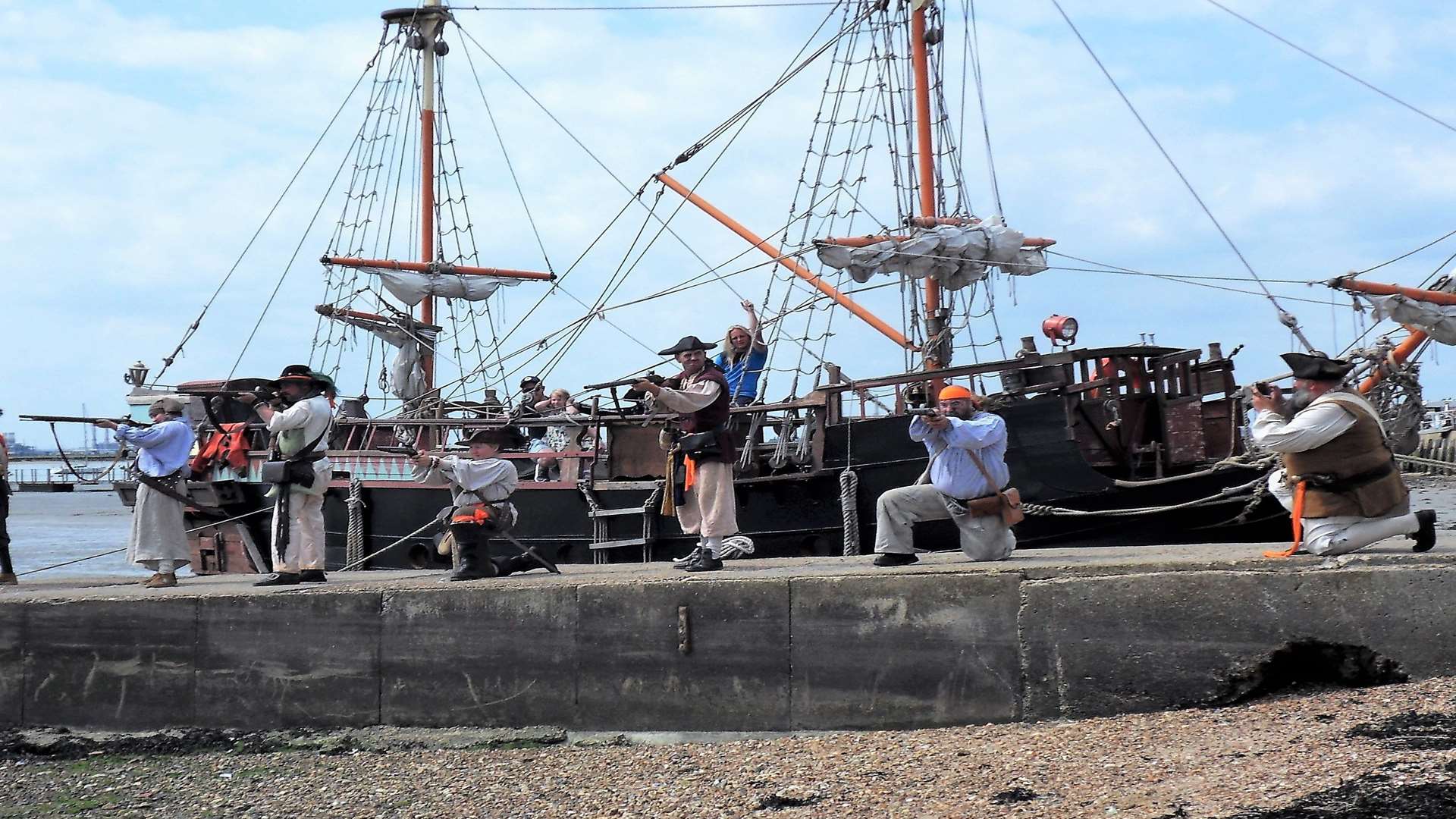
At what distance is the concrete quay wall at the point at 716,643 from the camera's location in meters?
6.33

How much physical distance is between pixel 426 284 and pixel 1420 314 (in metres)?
18.3

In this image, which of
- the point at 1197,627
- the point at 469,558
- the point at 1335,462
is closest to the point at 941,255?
the point at 469,558

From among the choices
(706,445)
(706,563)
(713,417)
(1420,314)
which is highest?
(1420,314)

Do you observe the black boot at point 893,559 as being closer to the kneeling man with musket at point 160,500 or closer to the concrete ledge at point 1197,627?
the concrete ledge at point 1197,627

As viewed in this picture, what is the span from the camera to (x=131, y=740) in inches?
313

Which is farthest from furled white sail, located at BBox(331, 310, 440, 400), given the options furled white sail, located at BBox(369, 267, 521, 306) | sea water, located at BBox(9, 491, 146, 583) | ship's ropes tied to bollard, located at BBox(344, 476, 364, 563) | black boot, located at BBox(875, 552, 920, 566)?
black boot, located at BBox(875, 552, 920, 566)

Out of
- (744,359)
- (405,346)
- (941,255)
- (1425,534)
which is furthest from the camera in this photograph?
(405,346)

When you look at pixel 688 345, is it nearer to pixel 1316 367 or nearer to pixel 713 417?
pixel 713 417

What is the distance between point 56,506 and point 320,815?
94.9m

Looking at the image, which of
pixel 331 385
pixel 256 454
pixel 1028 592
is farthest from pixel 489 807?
pixel 256 454

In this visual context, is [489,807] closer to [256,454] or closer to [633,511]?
[633,511]

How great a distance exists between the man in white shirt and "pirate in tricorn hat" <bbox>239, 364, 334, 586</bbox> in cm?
391

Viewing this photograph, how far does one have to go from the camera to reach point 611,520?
15.0 metres

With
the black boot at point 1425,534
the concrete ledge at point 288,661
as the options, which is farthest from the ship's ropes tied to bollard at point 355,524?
the black boot at point 1425,534
